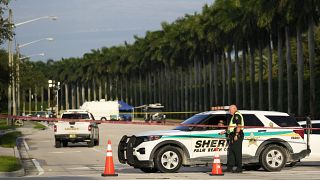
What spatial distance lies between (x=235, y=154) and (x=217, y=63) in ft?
285

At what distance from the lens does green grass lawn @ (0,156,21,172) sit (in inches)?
864

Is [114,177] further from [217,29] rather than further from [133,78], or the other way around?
[133,78]

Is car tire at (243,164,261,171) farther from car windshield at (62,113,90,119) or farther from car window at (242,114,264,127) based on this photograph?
car windshield at (62,113,90,119)

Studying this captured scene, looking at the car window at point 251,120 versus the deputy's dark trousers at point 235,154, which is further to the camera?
the car window at point 251,120

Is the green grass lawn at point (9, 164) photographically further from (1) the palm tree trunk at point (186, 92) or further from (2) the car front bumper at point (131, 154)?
(1) the palm tree trunk at point (186, 92)

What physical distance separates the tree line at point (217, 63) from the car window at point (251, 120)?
133 ft

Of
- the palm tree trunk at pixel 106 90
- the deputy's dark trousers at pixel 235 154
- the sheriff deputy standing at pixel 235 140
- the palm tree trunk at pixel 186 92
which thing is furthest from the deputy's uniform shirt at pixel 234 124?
the palm tree trunk at pixel 106 90

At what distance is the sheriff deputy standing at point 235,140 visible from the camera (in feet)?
62.9

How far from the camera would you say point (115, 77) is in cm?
15825

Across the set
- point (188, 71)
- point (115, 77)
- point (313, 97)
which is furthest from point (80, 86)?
point (313, 97)

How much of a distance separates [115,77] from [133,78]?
708 cm

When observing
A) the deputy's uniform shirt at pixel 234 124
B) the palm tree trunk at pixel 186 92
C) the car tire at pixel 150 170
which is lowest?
the car tire at pixel 150 170

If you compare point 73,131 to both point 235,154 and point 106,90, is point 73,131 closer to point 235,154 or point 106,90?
point 235,154

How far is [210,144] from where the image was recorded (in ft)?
64.8
